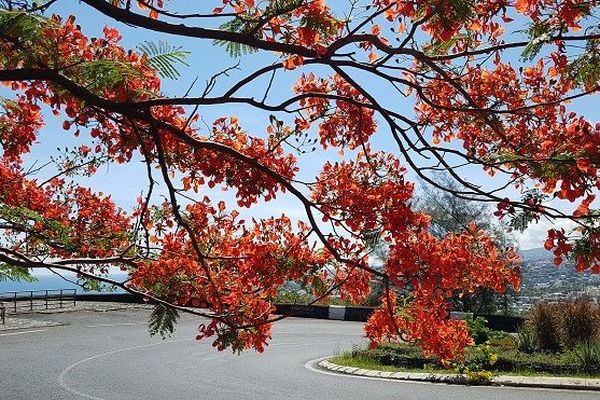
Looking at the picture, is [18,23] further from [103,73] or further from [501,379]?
[501,379]

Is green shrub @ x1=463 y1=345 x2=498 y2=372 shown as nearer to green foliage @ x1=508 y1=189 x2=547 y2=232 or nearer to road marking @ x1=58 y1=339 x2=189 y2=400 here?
road marking @ x1=58 y1=339 x2=189 y2=400

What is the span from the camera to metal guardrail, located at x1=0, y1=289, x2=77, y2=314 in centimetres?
2653

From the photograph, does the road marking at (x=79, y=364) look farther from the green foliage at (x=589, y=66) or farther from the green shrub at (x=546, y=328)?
the green shrub at (x=546, y=328)

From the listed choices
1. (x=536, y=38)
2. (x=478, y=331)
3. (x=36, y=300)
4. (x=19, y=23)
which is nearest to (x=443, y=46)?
(x=536, y=38)

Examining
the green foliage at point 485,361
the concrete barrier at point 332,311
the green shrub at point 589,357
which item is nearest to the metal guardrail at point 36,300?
the concrete barrier at point 332,311

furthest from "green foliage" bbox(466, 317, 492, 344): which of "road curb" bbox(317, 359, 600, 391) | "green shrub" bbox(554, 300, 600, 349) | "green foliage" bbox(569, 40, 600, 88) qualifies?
"green foliage" bbox(569, 40, 600, 88)

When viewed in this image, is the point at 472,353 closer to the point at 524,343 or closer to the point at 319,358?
the point at 524,343

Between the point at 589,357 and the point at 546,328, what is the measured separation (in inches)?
101

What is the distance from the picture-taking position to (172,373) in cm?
1267

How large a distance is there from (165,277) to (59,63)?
2.41m

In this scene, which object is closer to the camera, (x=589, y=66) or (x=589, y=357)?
(x=589, y=66)

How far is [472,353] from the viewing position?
45.4 ft

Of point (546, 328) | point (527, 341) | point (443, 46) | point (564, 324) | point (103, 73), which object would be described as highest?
point (443, 46)

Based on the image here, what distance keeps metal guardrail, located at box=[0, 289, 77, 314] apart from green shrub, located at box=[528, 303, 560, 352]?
1817cm
